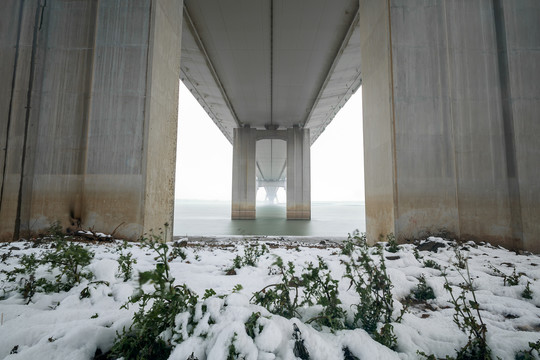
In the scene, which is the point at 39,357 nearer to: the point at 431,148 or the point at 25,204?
the point at 25,204

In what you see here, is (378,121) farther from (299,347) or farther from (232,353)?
(232,353)

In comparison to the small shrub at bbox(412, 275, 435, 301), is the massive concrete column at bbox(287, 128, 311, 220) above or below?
above

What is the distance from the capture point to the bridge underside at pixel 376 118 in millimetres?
5922

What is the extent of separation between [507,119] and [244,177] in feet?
74.1

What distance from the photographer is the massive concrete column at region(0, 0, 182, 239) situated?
5934 millimetres

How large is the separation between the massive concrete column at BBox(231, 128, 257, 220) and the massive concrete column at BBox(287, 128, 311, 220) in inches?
149

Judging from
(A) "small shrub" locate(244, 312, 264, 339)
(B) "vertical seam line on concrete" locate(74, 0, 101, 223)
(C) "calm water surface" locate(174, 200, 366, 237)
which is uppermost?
(B) "vertical seam line on concrete" locate(74, 0, 101, 223)

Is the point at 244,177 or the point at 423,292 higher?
the point at 244,177

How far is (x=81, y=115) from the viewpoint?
20.7ft

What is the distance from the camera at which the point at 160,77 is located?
21.8ft

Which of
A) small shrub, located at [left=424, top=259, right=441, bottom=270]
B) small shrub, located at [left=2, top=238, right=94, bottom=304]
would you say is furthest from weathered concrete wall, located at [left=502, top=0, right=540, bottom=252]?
small shrub, located at [left=2, top=238, right=94, bottom=304]

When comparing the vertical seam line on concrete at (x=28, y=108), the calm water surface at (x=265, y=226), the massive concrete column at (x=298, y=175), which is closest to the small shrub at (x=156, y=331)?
the vertical seam line on concrete at (x=28, y=108)

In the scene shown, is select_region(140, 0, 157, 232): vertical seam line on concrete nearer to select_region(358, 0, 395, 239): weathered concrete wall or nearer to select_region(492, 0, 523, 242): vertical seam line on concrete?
select_region(358, 0, 395, 239): weathered concrete wall

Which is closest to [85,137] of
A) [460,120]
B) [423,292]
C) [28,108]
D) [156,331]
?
[28,108]
